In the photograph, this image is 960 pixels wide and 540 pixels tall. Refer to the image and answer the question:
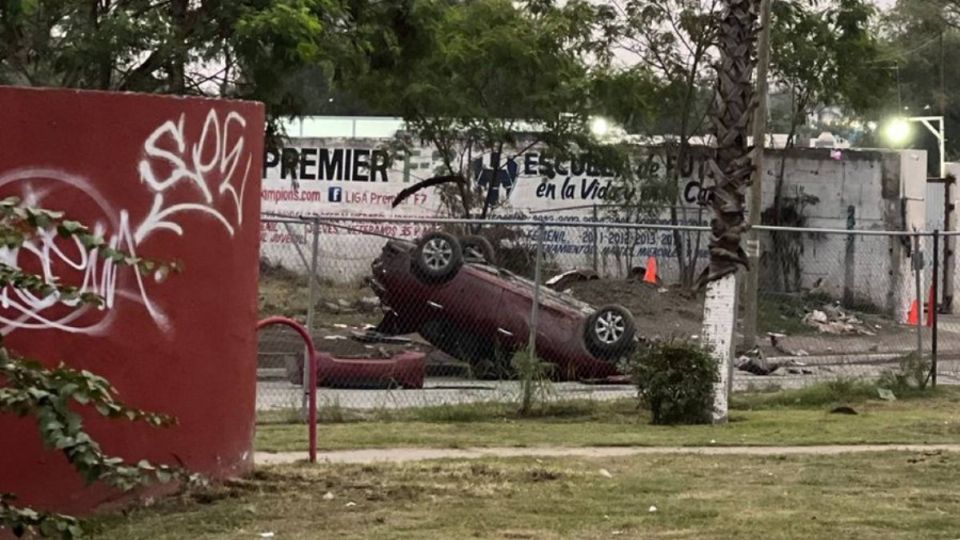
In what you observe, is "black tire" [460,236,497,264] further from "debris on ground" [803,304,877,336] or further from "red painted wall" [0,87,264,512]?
"red painted wall" [0,87,264,512]

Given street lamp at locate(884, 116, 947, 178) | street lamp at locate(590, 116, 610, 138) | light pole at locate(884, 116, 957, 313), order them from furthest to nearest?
street lamp at locate(884, 116, 947, 178) < light pole at locate(884, 116, 957, 313) < street lamp at locate(590, 116, 610, 138)

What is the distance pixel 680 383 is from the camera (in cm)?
1396

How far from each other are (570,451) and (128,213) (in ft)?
15.8

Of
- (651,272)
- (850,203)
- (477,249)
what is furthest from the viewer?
(850,203)

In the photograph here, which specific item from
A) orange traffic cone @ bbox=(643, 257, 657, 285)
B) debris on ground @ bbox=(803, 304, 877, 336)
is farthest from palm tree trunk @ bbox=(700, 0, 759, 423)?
orange traffic cone @ bbox=(643, 257, 657, 285)

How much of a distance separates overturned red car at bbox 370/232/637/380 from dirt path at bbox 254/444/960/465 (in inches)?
226

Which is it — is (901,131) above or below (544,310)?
above

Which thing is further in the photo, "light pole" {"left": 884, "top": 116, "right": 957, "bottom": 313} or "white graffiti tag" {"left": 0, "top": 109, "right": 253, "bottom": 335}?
"light pole" {"left": 884, "top": 116, "right": 957, "bottom": 313}

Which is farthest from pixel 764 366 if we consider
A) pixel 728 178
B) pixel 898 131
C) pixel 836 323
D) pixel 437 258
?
pixel 898 131

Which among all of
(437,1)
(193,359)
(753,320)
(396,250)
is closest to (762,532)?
(193,359)

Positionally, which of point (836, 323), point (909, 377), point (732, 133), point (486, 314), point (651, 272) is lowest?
point (909, 377)

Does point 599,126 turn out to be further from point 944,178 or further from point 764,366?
point 764,366

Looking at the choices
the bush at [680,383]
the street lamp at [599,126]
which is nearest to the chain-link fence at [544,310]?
the bush at [680,383]

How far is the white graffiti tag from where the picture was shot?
763 centimetres
